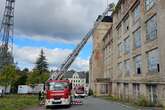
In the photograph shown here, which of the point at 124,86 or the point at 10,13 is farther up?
the point at 10,13

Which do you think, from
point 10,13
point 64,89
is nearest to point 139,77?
point 64,89

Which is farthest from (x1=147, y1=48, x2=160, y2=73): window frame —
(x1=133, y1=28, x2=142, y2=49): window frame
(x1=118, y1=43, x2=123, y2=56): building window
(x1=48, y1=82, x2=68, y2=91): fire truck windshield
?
(x1=118, y1=43, x2=123, y2=56): building window

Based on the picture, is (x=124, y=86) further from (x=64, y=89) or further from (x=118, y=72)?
(x=64, y=89)

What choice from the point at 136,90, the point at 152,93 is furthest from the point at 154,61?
the point at 136,90

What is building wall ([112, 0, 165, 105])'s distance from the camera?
1010 inches

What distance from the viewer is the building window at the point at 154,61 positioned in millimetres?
26844

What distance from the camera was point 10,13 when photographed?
2763 inches

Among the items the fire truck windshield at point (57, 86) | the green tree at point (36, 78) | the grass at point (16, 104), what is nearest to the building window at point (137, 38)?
the fire truck windshield at point (57, 86)

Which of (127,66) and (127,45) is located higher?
(127,45)

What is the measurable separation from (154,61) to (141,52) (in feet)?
14.7

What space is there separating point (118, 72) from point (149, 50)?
1900cm

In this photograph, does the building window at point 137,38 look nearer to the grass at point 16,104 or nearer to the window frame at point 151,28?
the window frame at point 151,28

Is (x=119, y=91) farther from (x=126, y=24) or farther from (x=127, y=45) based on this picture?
(x=126, y=24)

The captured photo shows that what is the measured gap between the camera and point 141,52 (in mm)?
32219
